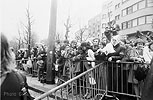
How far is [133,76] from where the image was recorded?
4449mm

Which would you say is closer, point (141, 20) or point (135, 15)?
point (141, 20)

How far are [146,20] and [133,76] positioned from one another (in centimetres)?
3425

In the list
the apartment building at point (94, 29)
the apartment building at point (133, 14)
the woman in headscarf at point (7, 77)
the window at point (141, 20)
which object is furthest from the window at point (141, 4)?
the woman in headscarf at point (7, 77)

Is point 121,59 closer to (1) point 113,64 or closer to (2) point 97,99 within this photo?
(1) point 113,64

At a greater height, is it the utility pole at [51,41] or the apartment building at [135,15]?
the apartment building at [135,15]

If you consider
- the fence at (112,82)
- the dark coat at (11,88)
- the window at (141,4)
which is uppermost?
the window at (141,4)

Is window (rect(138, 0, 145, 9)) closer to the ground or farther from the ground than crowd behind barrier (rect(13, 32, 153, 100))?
farther from the ground

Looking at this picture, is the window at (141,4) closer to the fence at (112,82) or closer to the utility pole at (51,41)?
the utility pole at (51,41)

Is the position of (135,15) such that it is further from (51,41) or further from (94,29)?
(51,41)

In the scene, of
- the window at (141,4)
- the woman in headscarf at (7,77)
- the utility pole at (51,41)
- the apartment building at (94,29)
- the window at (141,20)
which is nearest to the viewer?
the woman in headscarf at (7,77)

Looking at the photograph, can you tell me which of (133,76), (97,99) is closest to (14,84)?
(97,99)

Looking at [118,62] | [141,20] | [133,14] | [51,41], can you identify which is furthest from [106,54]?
[133,14]

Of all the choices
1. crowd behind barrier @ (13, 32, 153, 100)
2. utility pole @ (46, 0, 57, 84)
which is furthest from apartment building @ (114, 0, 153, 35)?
crowd behind barrier @ (13, 32, 153, 100)

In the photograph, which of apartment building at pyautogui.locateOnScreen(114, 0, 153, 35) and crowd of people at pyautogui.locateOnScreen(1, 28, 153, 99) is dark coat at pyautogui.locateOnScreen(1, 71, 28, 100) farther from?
apartment building at pyautogui.locateOnScreen(114, 0, 153, 35)
